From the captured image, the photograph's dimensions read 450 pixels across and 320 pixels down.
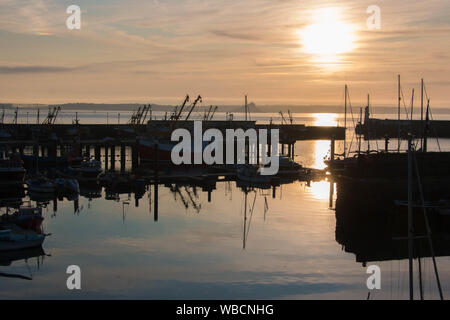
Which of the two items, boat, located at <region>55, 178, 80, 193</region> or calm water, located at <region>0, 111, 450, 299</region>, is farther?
boat, located at <region>55, 178, 80, 193</region>

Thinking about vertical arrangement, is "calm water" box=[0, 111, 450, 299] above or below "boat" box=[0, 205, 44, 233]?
below

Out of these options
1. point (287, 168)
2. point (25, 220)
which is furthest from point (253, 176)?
point (25, 220)

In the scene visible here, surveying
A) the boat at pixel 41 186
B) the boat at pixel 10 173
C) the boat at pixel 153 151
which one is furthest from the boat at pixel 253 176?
the boat at pixel 10 173

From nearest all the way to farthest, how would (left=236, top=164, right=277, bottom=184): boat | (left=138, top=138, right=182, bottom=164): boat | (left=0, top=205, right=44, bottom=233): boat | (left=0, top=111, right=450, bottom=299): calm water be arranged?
(left=0, top=111, right=450, bottom=299): calm water, (left=0, top=205, right=44, bottom=233): boat, (left=236, top=164, right=277, bottom=184): boat, (left=138, top=138, right=182, bottom=164): boat

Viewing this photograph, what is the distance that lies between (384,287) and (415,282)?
165cm

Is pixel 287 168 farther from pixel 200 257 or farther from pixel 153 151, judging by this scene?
pixel 200 257

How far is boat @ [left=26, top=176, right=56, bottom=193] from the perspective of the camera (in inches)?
1642

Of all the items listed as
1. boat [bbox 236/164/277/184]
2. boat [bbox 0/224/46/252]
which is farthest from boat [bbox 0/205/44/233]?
boat [bbox 236/164/277/184]

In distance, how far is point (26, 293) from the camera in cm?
2003

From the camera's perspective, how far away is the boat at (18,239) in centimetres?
2431

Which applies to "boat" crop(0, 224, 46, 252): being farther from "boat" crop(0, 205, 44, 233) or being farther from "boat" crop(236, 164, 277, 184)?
"boat" crop(236, 164, 277, 184)

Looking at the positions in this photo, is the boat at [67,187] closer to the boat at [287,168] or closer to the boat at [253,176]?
the boat at [253,176]

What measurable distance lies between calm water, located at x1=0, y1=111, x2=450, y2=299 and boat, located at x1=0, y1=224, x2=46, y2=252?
0.94m
